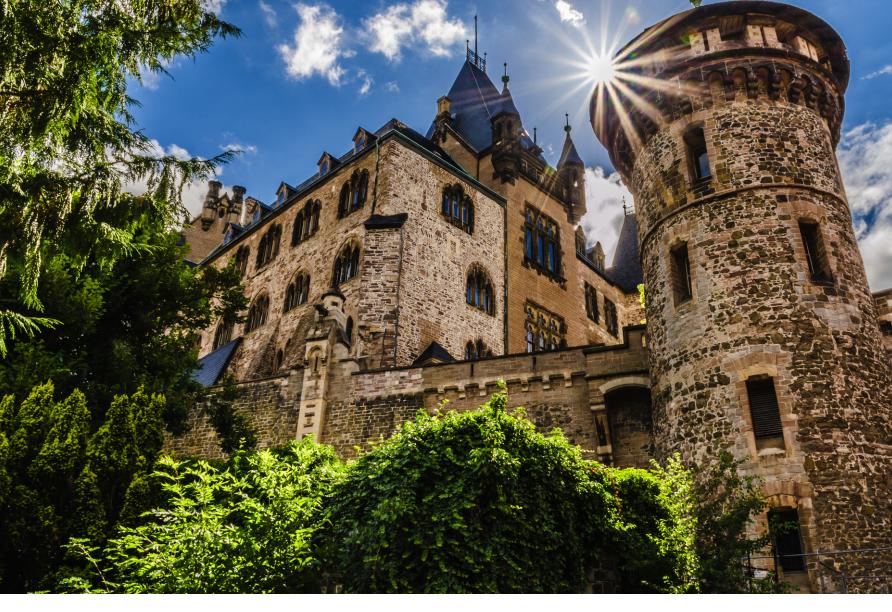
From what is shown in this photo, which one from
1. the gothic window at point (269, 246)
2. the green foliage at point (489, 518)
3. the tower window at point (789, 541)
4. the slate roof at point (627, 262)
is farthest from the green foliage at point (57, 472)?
the slate roof at point (627, 262)

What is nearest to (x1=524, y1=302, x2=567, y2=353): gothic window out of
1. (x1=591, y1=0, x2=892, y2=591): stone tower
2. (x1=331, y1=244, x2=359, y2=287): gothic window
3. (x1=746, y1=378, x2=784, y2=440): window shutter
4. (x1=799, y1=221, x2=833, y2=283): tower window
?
(x1=331, y1=244, x2=359, y2=287): gothic window

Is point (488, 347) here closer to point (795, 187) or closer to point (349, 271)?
point (349, 271)

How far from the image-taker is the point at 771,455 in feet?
40.7

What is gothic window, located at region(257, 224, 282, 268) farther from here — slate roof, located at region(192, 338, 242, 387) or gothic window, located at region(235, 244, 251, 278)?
slate roof, located at region(192, 338, 242, 387)

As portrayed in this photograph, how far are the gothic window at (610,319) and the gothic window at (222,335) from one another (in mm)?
17894

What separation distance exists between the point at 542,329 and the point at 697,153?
47.3 feet

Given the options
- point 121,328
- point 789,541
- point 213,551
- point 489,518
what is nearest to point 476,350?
point 121,328

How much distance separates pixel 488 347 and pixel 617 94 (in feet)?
37.4

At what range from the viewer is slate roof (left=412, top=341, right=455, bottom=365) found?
23.2m

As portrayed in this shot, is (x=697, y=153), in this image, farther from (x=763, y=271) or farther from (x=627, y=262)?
(x=627, y=262)

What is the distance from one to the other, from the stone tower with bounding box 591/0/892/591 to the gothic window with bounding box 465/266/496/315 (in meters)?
9.84

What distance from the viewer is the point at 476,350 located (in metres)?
26.5

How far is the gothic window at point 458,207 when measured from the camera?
27859 millimetres

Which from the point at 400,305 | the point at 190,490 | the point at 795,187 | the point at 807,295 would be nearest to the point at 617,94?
the point at 795,187
